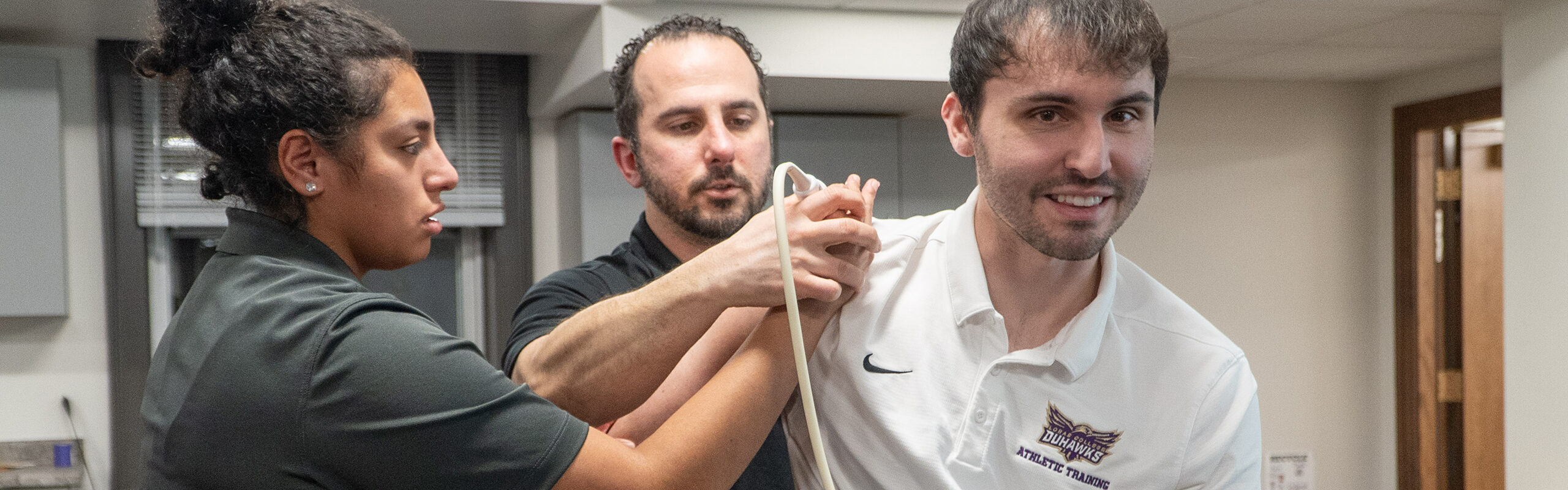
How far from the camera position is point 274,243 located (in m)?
1.09

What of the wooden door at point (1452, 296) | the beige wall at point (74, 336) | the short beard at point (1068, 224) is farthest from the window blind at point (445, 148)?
the wooden door at point (1452, 296)

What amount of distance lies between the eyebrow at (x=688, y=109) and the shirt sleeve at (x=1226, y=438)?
75 cm

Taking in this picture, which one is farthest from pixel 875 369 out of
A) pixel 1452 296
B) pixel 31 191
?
pixel 1452 296

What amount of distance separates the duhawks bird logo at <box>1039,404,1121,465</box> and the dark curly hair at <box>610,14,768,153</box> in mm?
727

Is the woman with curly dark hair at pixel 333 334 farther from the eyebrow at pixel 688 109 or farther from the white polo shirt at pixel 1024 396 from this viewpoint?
the eyebrow at pixel 688 109

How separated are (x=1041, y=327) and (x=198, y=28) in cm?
92

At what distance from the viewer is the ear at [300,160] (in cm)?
109

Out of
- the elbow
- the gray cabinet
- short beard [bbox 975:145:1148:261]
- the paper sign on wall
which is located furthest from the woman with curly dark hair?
the paper sign on wall

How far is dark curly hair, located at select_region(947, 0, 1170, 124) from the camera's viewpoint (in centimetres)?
108

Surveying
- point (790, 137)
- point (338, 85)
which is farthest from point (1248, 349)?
point (338, 85)

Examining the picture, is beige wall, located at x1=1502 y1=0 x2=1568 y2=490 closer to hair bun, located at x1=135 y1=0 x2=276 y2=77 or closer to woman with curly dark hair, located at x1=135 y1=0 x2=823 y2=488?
woman with curly dark hair, located at x1=135 y1=0 x2=823 y2=488

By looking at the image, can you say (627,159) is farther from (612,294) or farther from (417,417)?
(417,417)

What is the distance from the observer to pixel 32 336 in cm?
360

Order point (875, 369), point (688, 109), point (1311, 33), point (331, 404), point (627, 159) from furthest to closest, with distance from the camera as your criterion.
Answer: point (1311, 33) → point (627, 159) → point (688, 109) → point (875, 369) → point (331, 404)
